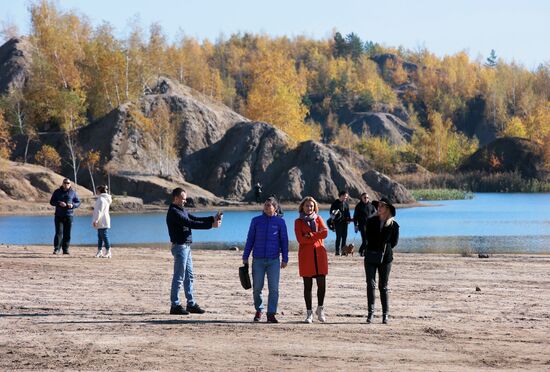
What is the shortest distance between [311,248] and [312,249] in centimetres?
2

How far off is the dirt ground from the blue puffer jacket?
3.63ft

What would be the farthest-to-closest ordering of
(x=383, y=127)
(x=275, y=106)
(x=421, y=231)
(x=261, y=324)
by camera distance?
(x=383, y=127)
(x=275, y=106)
(x=421, y=231)
(x=261, y=324)

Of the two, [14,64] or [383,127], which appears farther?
[383,127]

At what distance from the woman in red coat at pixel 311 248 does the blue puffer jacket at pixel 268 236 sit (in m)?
0.25

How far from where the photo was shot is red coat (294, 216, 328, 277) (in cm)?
1622

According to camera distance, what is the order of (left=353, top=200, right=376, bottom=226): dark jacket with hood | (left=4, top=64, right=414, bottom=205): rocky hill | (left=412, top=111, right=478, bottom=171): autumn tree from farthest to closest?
(left=412, top=111, right=478, bottom=171): autumn tree
(left=4, top=64, right=414, bottom=205): rocky hill
(left=353, top=200, right=376, bottom=226): dark jacket with hood

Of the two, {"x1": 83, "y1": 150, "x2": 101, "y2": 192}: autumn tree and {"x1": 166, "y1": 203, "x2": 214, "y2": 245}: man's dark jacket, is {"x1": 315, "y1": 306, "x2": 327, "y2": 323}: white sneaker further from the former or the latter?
{"x1": 83, "y1": 150, "x2": 101, "y2": 192}: autumn tree

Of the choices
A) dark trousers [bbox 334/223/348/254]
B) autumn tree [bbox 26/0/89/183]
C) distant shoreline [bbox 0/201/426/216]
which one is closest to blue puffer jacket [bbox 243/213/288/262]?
dark trousers [bbox 334/223/348/254]

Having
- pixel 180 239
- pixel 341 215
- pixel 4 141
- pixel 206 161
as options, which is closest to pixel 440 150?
pixel 206 161

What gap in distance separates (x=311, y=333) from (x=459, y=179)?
108 m

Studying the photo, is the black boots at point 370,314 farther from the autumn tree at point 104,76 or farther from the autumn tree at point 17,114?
the autumn tree at point 104,76

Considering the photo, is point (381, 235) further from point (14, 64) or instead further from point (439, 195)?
point (14, 64)

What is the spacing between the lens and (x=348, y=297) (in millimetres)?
19656

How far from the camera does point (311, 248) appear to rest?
16312 mm
